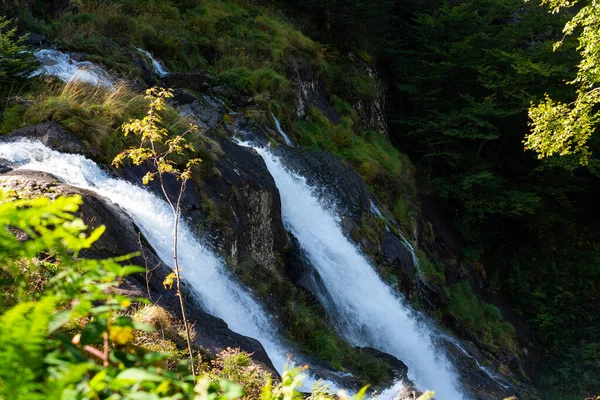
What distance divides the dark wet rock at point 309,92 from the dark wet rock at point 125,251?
32.4ft

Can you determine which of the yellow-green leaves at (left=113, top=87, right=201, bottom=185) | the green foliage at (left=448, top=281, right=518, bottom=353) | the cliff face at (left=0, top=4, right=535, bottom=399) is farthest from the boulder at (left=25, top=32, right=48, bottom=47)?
the green foliage at (left=448, top=281, right=518, bottom=353)

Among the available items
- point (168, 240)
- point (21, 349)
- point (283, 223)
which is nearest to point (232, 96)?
point (283, 223)

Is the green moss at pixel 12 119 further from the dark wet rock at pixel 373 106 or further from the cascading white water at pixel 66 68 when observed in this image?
the dark wet rock at pixel 373 106

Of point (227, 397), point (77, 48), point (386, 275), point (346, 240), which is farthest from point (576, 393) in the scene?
point (227, 397)

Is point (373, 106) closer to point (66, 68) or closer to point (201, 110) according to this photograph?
point (201, 110)

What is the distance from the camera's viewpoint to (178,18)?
1426 cm

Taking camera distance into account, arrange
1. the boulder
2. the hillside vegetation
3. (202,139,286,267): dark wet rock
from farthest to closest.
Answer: the hillside vegetation
the boulder
(202,139,286,267): dark wet rock

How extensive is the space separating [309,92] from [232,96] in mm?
4090

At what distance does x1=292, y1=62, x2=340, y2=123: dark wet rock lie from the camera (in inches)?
591

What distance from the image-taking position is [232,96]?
12039 millimetres

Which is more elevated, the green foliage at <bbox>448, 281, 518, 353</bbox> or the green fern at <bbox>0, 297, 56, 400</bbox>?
the green fern at <bbox>0, 297, 56, 400</bbox>

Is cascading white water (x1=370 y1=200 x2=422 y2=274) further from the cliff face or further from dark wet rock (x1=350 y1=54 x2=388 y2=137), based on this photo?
dark wet rock (x1=350 y1=54 x2=388 y2=137)

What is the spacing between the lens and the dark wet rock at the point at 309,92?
1502 cm

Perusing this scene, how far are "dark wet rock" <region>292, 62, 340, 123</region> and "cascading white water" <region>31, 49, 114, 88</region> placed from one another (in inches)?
260
